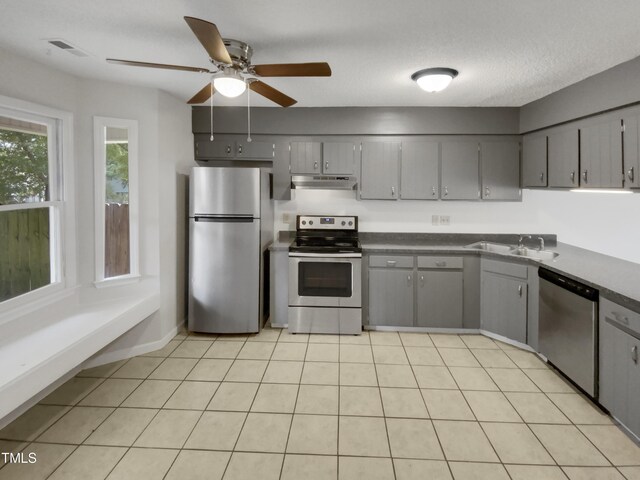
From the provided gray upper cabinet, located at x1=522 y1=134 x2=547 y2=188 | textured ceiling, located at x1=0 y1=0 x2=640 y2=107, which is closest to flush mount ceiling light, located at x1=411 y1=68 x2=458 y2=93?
textured ceiling, located at x1=0 y1=0 x2=640 y2=107

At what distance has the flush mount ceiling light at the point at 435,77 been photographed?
9.40 ft

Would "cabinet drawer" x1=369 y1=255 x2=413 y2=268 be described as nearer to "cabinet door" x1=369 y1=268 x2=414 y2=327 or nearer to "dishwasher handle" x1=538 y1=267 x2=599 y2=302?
"cabinet door" x1=369 y1=268 x2=414 y2=327

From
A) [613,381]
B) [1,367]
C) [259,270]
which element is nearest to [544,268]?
[613,381]

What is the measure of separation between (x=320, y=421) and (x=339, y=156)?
2652mm

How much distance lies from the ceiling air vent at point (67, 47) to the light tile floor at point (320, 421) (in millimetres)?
2283

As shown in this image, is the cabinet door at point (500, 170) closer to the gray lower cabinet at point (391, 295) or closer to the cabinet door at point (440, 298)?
the cabinet door at point (440, 298)

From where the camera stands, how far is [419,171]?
4.21 m

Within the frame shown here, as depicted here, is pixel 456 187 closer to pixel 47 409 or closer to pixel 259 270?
pixel 259 270

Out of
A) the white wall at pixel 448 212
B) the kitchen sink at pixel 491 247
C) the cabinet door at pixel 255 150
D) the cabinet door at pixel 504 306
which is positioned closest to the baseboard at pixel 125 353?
the white wall at pixel 448 212

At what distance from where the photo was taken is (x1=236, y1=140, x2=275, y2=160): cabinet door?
4242mm

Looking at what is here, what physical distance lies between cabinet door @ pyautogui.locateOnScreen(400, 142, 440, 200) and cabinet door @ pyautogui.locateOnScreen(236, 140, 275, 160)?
54.7 inches

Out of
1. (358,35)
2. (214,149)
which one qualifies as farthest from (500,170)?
(214,149)

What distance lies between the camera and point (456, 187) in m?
4.19

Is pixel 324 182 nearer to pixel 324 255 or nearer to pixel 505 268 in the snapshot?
pixel 324 255
